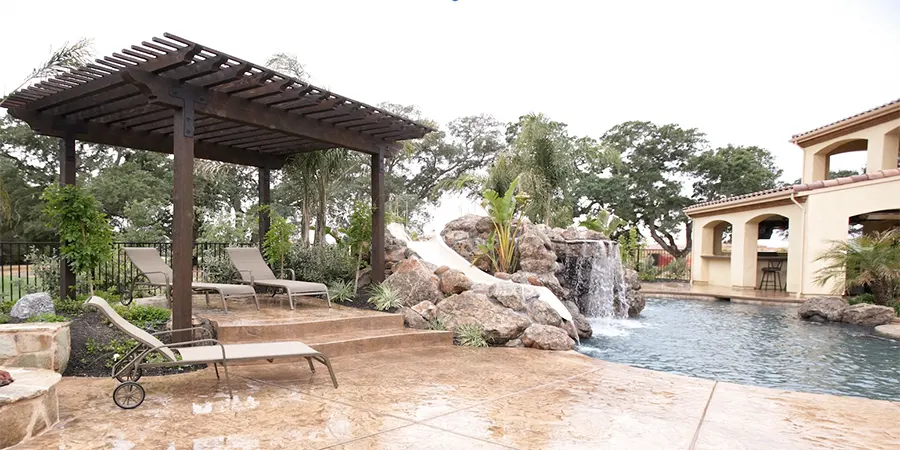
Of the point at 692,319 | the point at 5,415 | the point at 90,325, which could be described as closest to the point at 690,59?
the point at 692,319

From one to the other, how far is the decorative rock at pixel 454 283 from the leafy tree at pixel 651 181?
2349 centimetres

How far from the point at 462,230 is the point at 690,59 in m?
14.7

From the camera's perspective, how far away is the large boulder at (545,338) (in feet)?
25.4

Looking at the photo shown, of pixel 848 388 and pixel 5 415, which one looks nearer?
pixel 5 415

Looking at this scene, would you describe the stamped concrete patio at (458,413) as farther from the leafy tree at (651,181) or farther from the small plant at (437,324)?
the leafy tree at (651,181)

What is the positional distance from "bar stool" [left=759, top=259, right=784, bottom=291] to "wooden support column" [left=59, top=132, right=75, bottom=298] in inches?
807

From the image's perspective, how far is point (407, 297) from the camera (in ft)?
30.5

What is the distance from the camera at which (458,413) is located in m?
4.44

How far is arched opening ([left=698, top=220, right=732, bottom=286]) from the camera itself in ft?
70.1

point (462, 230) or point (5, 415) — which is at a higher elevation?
point (462, 230)

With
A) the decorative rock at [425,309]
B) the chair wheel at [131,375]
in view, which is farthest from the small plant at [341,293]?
the chair wheel at [131,375]

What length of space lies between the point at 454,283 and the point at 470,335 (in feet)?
5.05

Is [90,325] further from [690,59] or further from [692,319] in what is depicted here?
[690,59]

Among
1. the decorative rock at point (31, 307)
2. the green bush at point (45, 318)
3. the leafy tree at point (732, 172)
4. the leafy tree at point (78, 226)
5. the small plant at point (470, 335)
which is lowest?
the small plant at point (470, 335)
